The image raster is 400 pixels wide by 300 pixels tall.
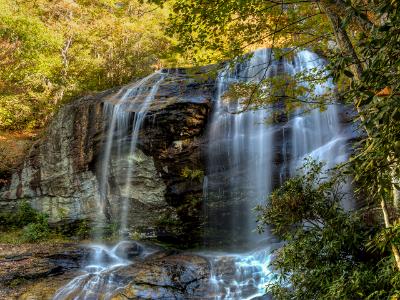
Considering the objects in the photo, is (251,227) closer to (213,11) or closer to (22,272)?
(22,272)

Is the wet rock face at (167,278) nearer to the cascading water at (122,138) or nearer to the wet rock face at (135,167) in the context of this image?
the cascading water at (122,138)

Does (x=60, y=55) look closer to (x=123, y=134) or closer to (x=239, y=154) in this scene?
(x=123, y=134)

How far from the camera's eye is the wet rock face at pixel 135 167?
42.0 feet

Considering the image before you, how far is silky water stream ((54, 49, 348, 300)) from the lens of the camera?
1111 centimetres

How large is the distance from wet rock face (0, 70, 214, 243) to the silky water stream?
1.00 ft

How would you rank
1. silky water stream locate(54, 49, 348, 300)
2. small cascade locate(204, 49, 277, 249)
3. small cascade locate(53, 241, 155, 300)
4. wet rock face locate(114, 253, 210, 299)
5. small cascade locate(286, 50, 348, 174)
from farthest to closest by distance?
small cascade locate(204, 49, 277, 249) → silky water stream locate(54, 49, 348, 300) → small cascade locate(286, 50, 348, 174) → small cascade locate(53, 241, 155, 300) → wet rock face locate(114, 253, 210, 299)

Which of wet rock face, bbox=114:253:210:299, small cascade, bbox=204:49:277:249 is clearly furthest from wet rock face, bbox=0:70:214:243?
wet rock face, bbox=114:253:210:299

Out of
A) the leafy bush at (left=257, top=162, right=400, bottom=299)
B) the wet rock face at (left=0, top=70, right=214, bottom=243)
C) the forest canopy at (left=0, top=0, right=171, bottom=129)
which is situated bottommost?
the leafy bush at (left=257, top=162, right=400, bottom=299)

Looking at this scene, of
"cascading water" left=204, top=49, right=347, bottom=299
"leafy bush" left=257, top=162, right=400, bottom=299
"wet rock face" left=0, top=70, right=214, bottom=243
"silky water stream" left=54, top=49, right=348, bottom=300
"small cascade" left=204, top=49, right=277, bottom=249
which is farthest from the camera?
"wet rock face" left=0, top=70, right=214, bottom=243

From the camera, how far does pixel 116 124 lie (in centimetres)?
1350

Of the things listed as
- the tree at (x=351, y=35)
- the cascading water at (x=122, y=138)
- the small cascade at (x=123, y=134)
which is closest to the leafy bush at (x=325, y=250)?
Result: the tree at (x=351, y=35)

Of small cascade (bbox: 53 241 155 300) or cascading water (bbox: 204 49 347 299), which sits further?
cascading water (bbox: 204 49 347 299)

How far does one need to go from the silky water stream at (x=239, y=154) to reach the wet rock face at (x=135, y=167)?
31 centimetres

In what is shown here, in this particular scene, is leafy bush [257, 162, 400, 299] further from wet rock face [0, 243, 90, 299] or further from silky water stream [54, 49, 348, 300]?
wet rock face [0, 243, 90, 299]
